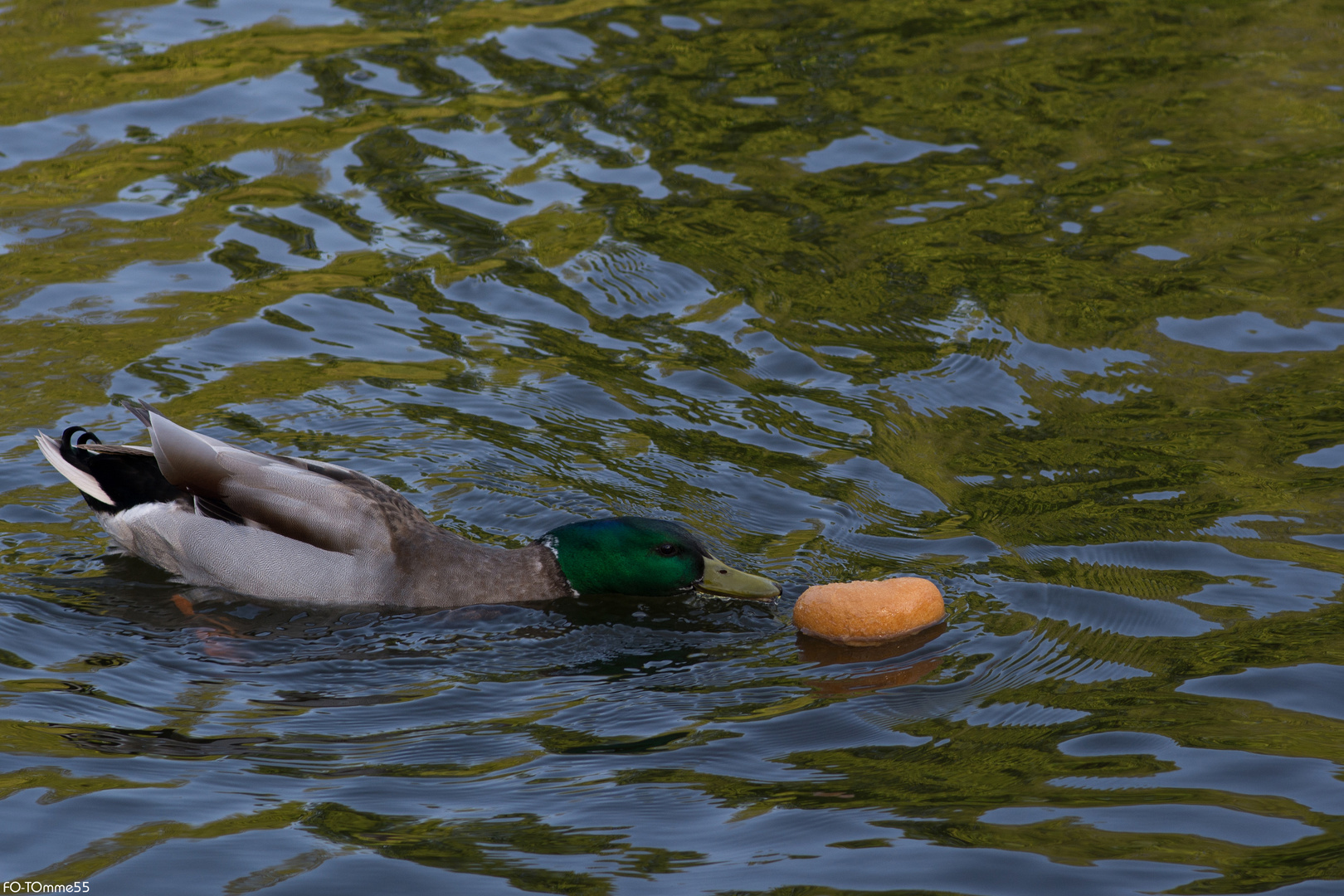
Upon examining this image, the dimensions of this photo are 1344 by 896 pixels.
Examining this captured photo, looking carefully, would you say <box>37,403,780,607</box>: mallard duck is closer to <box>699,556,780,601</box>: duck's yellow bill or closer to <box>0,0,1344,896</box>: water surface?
<box>699,556,780,601</box>: duck's yellow bill

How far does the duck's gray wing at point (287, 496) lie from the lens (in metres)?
6.08

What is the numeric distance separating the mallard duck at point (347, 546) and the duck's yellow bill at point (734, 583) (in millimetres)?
12

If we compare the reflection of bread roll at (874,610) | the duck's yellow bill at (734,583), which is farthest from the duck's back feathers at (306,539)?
the reflection of bread roll at (874,610)

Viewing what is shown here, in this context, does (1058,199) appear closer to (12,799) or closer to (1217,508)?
(1217,508)

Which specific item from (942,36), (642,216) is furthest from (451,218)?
(942,36)

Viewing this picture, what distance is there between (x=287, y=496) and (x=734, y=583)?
6.01 feet

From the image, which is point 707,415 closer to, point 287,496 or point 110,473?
point 287,496

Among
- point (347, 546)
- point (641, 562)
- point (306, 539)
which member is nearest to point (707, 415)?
point (641, 562)

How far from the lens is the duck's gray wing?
608 centimetres

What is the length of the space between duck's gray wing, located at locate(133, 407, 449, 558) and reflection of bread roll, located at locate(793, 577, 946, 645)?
1.67 m

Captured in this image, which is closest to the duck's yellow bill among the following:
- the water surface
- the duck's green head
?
the duck's green head

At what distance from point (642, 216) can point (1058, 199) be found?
8.63 ft

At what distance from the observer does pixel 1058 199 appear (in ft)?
31.3

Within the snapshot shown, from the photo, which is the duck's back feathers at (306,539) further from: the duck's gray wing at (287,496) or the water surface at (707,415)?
the water surface at (707,415)
